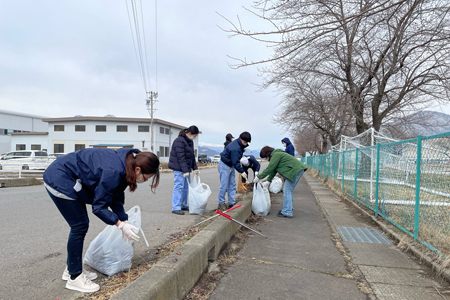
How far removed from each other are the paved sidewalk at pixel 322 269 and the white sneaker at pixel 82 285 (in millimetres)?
1051

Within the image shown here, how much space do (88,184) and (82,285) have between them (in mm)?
871

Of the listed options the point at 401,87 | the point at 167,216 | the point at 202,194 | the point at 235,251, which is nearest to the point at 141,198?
the point at 167,216

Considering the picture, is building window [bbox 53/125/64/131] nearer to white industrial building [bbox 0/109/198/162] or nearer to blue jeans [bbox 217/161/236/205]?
white industrial building [bbox 0/109/198/162]

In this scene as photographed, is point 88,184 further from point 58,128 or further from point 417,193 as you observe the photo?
point 58,128

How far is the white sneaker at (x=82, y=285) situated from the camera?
2.52 metres

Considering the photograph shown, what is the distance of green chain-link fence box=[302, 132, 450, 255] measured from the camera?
143 inches

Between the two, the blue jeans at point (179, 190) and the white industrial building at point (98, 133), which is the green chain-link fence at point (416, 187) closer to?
the blue jeans at point (179, 190)

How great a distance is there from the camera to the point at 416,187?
419 cm

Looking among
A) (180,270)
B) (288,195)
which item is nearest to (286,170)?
(288,195)

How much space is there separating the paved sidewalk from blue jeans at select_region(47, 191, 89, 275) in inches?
49.4

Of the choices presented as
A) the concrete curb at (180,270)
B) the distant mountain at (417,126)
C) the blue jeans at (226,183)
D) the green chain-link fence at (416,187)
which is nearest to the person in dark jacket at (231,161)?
the blue jeans at (226,183)

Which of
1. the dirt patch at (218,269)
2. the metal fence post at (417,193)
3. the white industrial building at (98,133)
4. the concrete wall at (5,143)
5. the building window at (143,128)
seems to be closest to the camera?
the dirt patch at (218,269)

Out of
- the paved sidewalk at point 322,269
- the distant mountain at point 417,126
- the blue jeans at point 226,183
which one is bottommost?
the paved sidewalk at point 322,269

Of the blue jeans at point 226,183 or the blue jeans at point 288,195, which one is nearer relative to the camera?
the blue jeans at point 226,183
